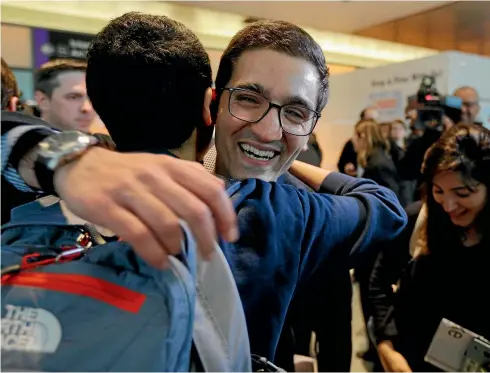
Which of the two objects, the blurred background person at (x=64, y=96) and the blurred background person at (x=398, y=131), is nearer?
the blurred background person at (x=64, y=96)

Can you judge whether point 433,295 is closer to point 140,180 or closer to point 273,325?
point 273,325

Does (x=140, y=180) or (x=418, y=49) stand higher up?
(x=418, y=49)

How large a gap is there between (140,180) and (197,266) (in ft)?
0.48

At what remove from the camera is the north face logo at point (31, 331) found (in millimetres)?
426

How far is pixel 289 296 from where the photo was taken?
68 centimetres

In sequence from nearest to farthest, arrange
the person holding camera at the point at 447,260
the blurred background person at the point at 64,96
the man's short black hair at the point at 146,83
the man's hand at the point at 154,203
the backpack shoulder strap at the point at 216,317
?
1. the man's hand at the point at 154,203
2. the backpack shoulder strap at the point at 216,317
3. the man's short black hair at the point at 146,83
4. the person holding camera at the point at 447,260
5. the blurred background person at the point at 64,96

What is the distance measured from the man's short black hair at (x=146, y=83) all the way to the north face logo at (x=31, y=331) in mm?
275

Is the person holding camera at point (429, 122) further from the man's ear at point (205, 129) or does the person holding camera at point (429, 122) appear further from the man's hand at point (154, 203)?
the man's hand at point (154, 203)

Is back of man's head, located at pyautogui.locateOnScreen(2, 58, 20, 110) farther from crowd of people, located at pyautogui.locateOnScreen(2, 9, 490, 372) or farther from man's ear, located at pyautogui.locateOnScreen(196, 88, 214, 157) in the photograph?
man's ear, located at pyautogui.locateOnScreen(196, 88, 214, 157)

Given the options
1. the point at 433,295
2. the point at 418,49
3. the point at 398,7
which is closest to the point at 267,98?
the point at 433,295

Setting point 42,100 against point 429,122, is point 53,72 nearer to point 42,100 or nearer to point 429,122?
point 42,100

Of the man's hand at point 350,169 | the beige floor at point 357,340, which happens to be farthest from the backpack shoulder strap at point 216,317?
the man's hand at point 350,169

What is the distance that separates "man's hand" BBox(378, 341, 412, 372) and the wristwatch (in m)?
1.19

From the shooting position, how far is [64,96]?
2260 millimetres
